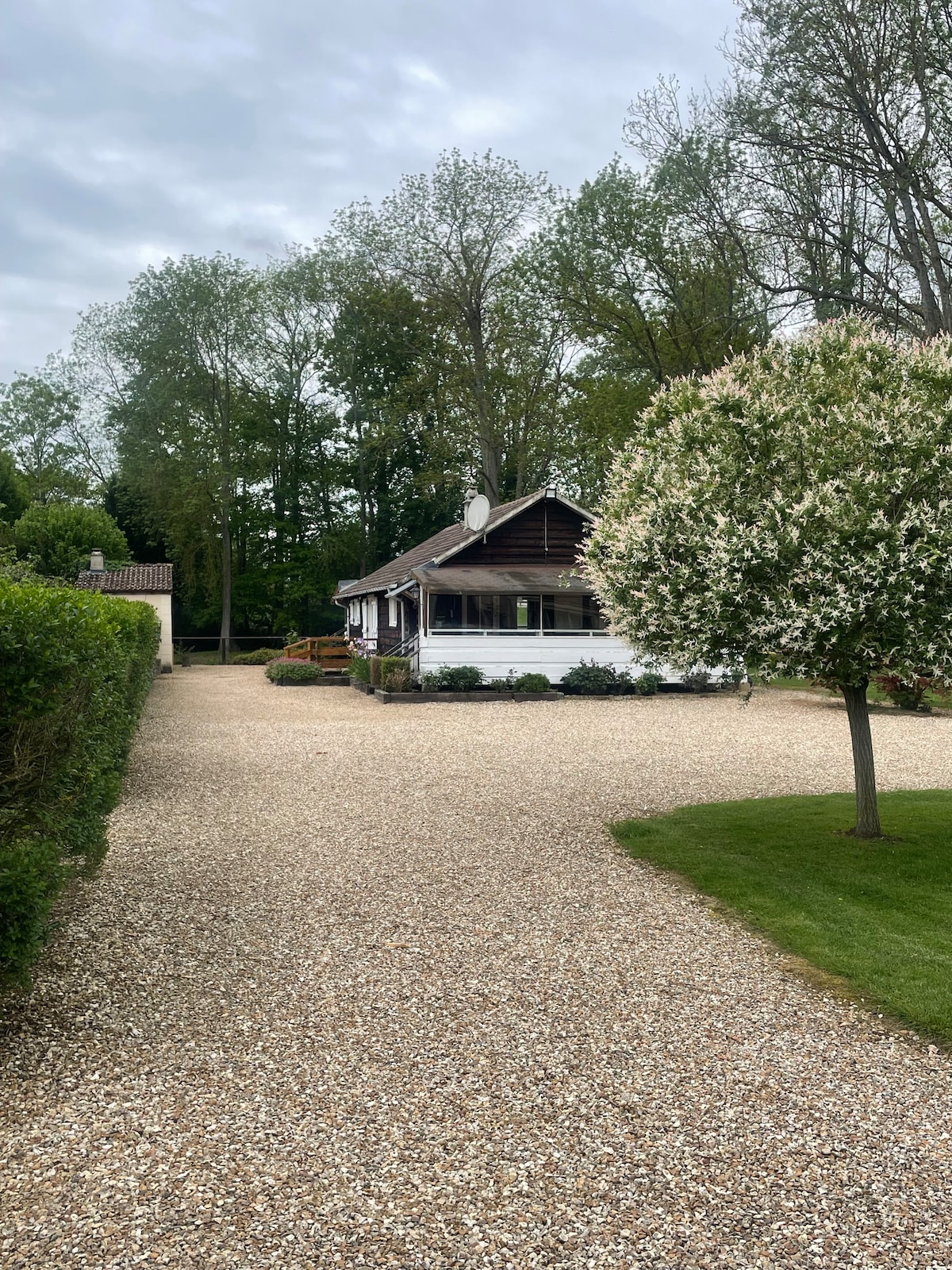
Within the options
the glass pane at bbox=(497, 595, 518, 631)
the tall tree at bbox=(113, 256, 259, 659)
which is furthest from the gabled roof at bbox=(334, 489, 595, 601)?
the tall tree at bbox=(113, 256, 259, 659)

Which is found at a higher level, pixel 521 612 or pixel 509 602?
pixel 509 602

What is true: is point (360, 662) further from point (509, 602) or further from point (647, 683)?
point (647, 683)

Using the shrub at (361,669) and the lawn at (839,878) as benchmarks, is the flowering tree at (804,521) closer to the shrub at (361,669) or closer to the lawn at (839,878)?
the lawn at (839,878)

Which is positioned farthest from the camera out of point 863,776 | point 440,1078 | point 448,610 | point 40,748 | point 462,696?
point 448,610

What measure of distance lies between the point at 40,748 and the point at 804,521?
5324 mm

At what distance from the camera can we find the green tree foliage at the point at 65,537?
116 feet

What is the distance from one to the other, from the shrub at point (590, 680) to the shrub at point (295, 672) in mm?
8181

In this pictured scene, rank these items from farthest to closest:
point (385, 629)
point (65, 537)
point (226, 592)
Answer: point (226, 592)
point (65, 537)
point (385, 629)

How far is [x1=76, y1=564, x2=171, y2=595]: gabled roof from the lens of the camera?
1276 inches

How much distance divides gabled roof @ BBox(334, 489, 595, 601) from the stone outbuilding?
659cm

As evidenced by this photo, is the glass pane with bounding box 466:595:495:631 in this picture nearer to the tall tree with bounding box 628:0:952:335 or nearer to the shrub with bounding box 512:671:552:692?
the shrub with bounding box 512:671:552:692

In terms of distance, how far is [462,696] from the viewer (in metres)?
22.5

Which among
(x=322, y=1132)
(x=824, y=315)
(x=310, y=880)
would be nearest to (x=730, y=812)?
(x=310, y=880)

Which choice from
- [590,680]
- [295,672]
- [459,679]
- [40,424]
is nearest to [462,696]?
[459,679]
